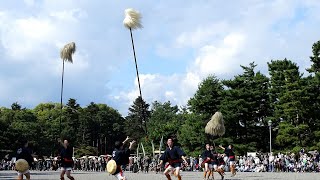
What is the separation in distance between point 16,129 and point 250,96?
53489 mm

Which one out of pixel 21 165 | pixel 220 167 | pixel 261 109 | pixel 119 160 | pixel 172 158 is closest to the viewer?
pixel 119 160

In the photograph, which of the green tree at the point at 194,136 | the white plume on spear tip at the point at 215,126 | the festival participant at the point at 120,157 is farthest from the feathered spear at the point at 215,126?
the festival participant at the point at 120,157

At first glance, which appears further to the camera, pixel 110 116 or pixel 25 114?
pixel 110 116

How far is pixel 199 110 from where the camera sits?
6900cm

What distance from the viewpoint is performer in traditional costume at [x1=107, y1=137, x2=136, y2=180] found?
56.4 ft

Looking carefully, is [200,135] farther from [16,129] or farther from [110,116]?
[110,116]

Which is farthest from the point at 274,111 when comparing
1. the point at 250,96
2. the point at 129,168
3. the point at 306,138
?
the point at 129,168

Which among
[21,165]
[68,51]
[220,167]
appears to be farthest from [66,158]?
[220,167]

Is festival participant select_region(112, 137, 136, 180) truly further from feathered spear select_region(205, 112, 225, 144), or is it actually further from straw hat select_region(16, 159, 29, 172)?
feathered spear select_region(205, 112, 225, 144)

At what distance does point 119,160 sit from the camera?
17484mm

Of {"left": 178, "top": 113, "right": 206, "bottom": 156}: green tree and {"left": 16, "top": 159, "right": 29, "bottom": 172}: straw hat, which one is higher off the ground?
{"left": 178, "top": 113, "right": 206, "bottom": 156}: green tree

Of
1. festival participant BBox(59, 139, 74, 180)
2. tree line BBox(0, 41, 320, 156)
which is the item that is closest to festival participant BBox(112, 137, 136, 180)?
festival participant BBox(59, 139, 74, 180)

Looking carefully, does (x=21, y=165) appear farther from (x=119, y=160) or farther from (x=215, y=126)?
(x=215, y=126)

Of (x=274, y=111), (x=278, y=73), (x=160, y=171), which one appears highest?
(x=278, y=73)
